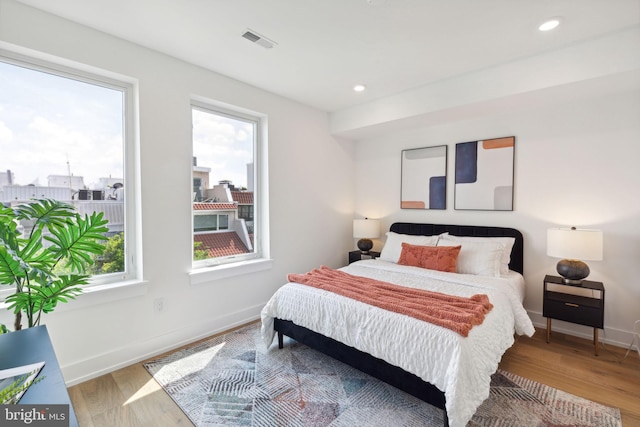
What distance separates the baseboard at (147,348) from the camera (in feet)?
7.23

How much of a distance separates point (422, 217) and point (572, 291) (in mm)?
1706

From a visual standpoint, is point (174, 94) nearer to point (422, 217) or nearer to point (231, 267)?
point (231, 267)

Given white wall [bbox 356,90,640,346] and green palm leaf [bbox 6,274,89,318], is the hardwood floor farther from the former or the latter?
green palm leaf [bbox 6,274,89,318]

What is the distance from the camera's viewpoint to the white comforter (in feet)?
5.31

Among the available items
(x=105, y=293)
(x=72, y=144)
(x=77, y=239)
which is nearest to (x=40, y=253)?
(x=77, y=239)

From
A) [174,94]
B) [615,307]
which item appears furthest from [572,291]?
[174,94]

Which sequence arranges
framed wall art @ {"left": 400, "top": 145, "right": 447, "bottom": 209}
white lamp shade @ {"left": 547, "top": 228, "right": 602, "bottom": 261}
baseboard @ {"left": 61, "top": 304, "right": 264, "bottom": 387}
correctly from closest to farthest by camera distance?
baseboard @ {"left": 61, "top": 304, "right": 264, "bottom": 387}, white lamp shade @ {"left": 547, "top": 228, "right": 602, "bottom": 261}, framed wall art @ {"left": 400, "top": 145, "right": 447, "bottom": 209}

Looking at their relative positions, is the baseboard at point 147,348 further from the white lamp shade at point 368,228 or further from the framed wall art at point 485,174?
the framed wall art at point 485,174

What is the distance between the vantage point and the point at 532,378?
2.24 meters

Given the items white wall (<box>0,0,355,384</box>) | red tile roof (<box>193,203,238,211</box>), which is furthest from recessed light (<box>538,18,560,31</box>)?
red tile roof (<box>193,203,238,211</box>)

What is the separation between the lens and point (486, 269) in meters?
2.93

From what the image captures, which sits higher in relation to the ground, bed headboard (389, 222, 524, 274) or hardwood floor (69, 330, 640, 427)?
bed headboard (389, 222, 524, 274)

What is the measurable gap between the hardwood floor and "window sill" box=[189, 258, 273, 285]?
2.71 ft

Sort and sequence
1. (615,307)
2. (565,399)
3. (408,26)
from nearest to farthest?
(565,399), (408,26), (615,307)
